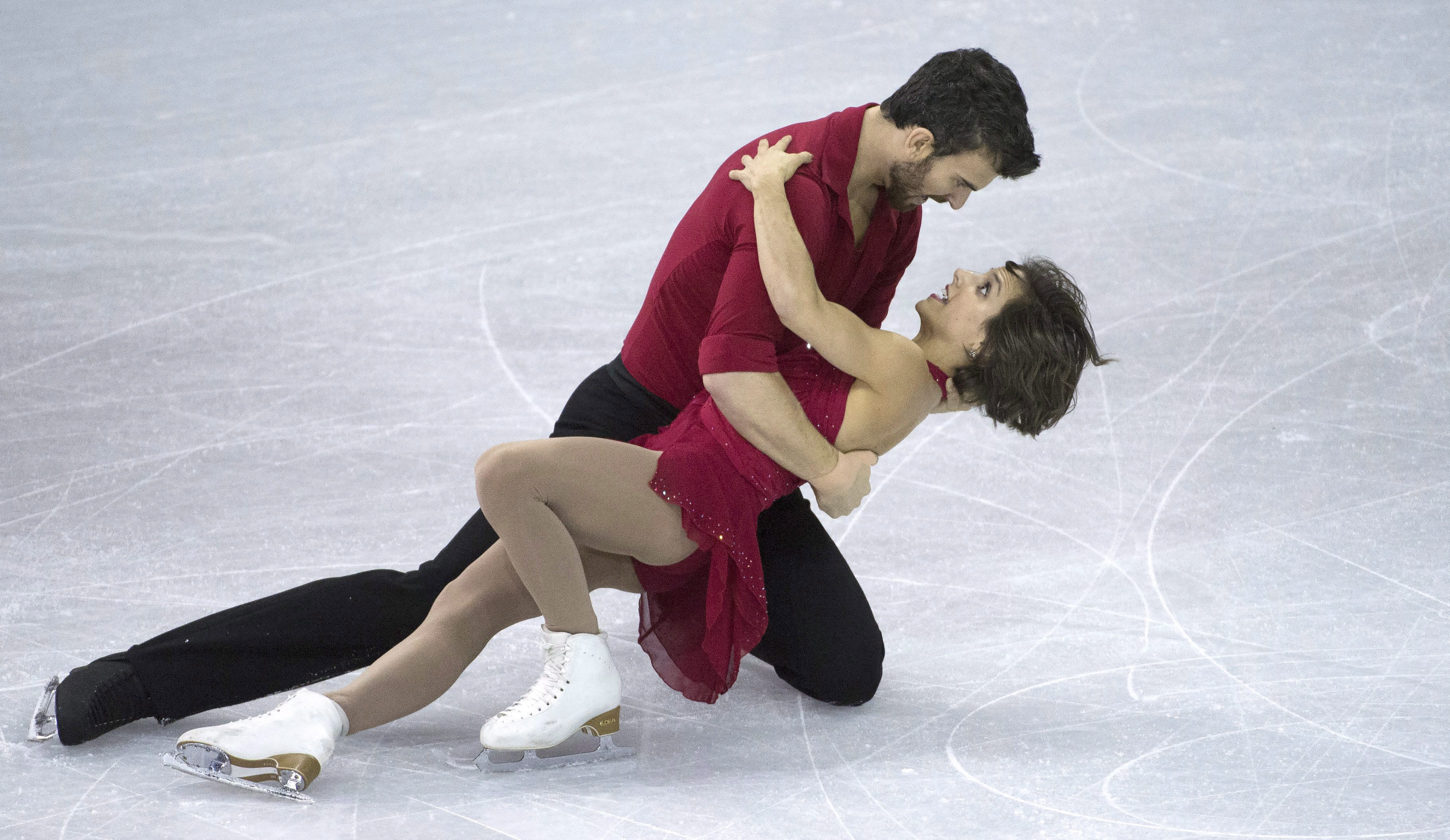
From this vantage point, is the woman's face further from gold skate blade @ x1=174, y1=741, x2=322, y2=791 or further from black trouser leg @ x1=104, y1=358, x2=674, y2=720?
gold skate blade @ x1=174, y1=741, x2=322, y2=791

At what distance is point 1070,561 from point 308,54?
482 centimetres

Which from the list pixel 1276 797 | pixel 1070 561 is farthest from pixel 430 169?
pixel 1276 797

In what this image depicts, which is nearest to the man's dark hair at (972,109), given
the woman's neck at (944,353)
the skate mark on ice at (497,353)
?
the woman's neck at (944,353)

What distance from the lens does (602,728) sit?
8.40ft

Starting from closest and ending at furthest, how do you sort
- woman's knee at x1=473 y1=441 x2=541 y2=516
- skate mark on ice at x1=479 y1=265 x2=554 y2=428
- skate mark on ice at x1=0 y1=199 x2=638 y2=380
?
woman's knee at x1=473 y1=441 x2=541 y2=516 → skate mark on ice at x1=479 y1=265 x2=554 y2=428 → skate mark on ice at x1=0 y1=199 x2=638 y2=380

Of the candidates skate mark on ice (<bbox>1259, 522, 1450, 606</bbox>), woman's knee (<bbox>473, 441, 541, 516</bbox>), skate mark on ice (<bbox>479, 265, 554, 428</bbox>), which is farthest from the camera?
skate mark on ice (<bbox>479, 265, 554, 428</bbox>)

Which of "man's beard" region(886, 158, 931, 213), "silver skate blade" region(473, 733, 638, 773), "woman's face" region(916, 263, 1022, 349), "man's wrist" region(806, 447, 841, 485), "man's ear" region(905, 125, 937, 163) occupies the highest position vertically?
"man's ear" region(905, 125, 937, 163)

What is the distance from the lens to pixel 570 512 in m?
2.52

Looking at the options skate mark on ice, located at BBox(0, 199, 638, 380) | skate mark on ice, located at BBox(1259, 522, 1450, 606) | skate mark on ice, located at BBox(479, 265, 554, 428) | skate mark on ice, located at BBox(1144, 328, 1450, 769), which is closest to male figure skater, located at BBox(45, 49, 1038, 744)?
skate mark on ice, located at BBox(1144, 328, 1450, 769)

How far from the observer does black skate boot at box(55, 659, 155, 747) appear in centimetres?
251

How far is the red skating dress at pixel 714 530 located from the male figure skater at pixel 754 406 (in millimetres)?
63

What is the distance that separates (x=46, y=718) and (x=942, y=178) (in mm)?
1938

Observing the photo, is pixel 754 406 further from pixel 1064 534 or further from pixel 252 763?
pixel 1064 534

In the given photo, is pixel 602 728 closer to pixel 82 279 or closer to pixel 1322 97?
pixel 82 279
